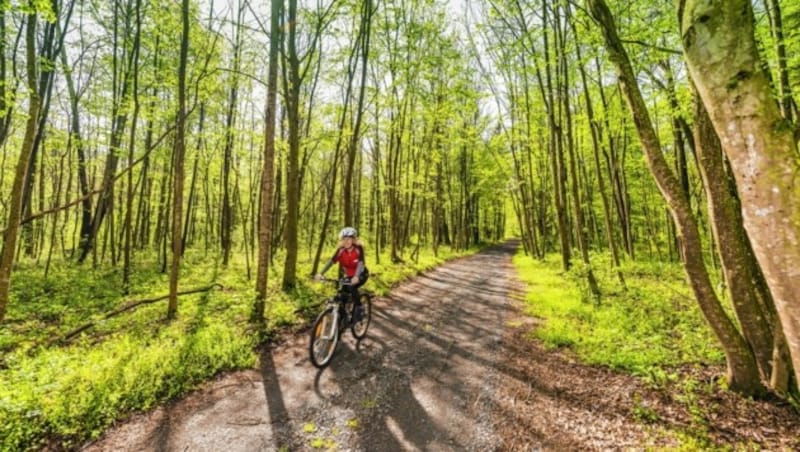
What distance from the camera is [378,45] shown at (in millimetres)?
16516

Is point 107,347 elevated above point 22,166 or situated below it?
below

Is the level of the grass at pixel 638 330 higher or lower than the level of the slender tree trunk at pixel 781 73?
lower

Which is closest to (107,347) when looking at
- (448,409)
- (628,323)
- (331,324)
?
(331,324)

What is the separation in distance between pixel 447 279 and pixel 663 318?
8479 mm

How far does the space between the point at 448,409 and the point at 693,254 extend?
3892 mm

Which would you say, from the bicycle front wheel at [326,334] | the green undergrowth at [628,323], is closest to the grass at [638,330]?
the green undergrowth at [628,323]

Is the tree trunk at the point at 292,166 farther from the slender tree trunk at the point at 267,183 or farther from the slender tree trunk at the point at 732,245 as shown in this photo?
the slender tree trunk at the point at 732,245

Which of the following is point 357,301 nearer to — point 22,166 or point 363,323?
point 363,323

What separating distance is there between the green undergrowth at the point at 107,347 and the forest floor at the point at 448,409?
46cm

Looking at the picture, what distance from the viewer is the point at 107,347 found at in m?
6.33

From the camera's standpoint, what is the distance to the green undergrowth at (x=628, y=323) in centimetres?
576

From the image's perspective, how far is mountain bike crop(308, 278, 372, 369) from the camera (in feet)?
19.5

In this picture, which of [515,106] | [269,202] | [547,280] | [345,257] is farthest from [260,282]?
[515,106]

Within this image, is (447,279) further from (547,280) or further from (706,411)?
(706,411)
